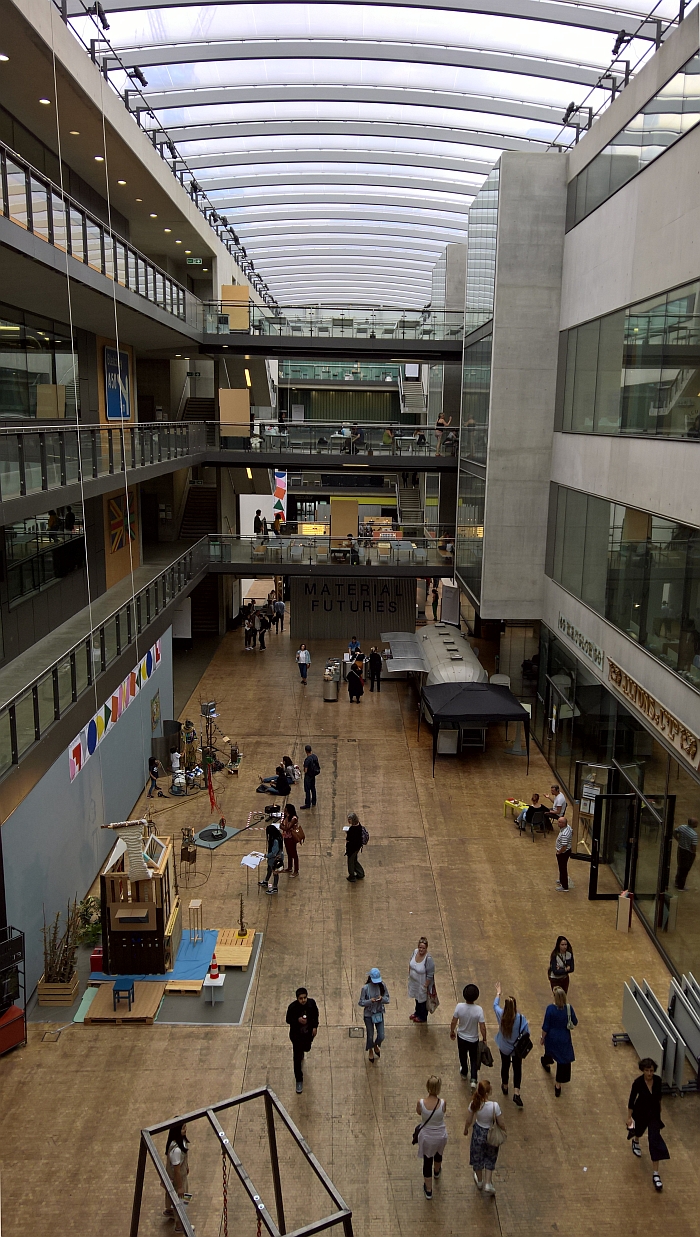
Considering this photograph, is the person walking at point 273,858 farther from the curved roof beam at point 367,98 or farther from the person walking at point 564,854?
the curved roof beam at point 367,98

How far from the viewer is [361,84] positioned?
20609 millimetres

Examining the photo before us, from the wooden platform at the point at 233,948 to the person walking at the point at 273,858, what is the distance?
1.17m

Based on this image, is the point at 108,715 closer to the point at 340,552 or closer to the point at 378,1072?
the point at 378,1072

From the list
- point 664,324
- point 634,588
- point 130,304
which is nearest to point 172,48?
point 130,304

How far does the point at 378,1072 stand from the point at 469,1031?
4.17 ft

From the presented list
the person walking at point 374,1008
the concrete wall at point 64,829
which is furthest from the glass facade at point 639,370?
the concrete wall at point 64,829

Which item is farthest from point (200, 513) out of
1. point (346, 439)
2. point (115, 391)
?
point (115, 391)

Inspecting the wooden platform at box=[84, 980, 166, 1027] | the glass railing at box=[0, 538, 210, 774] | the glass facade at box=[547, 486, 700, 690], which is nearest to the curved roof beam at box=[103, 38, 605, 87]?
the glass facade at box=[547, 486, 700, 690]

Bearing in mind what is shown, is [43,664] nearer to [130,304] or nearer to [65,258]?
[65,258]

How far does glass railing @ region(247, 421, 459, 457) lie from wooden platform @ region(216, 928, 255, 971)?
18060 mm

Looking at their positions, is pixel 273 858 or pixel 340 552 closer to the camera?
pixel 273 858

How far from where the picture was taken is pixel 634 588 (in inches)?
530

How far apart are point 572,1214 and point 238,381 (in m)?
29.1

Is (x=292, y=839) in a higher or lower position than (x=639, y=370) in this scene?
lower
